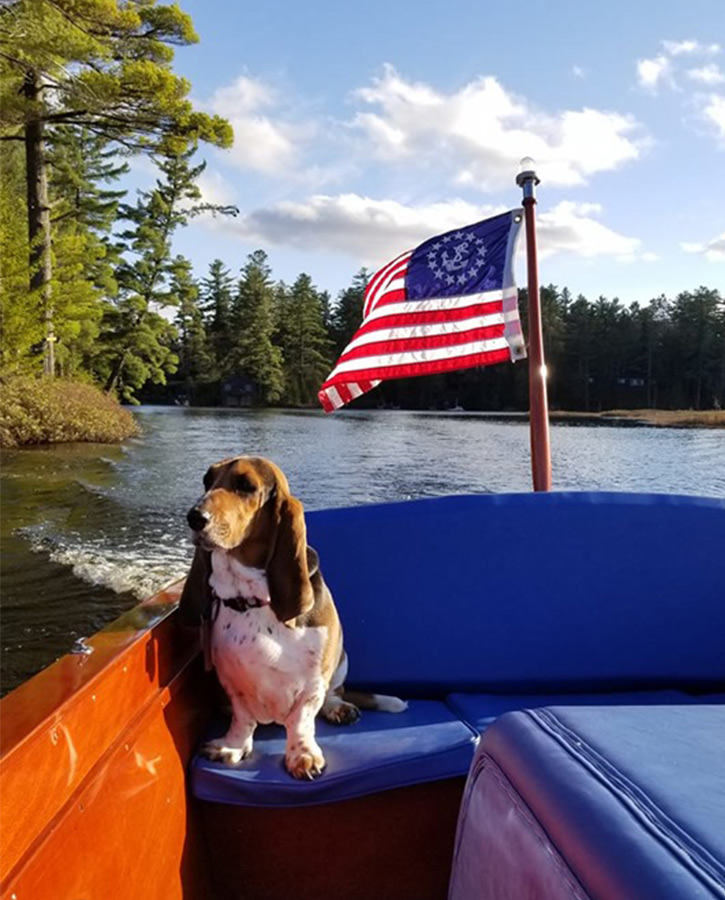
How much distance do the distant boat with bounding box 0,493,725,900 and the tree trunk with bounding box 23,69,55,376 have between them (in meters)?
20.7

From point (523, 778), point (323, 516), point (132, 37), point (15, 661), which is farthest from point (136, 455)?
point (523, 778)

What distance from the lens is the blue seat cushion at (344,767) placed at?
1.97 metres

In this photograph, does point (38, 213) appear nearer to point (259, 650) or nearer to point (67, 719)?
point (259, 650)

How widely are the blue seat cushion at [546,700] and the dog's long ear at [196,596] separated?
35.9 inches

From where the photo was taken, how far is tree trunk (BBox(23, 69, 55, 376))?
21156 millimetres

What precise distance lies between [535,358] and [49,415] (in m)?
18.9

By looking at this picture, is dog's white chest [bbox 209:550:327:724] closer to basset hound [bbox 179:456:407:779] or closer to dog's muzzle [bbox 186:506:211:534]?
basset hound [bbox 179:456:407:779]

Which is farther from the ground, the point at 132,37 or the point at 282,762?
the point at 132,37

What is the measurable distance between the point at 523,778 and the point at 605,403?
89.0 metres

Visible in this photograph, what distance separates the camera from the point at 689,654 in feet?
9.18

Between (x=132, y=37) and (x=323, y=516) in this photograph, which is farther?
(x=132, y=37)

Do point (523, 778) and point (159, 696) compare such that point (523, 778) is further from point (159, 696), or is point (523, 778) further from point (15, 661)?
point (15, 661)

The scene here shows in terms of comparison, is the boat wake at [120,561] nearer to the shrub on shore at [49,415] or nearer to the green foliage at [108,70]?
the shrub on shore at [49,415]

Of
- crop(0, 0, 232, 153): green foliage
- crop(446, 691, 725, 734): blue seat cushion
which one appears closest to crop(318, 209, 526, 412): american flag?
crop(446, 691, 725, 734): blue seat cushion
